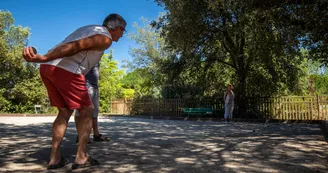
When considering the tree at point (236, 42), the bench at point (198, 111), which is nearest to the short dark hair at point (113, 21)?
the tree at point (236, 42)

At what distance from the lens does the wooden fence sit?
13.9 m

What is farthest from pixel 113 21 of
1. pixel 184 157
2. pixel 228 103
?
pixel 228 103

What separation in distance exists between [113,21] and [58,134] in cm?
139

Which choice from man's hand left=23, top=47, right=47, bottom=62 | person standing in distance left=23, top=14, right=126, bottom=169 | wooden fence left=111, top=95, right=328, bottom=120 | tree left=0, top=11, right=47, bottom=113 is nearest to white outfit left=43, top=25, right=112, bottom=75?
person standing in distance left=23, top=14, right=126, bottom=169

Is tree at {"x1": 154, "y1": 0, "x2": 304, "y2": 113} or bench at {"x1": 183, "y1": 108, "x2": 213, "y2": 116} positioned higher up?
tree at {"x1": 154, "y1": 0, "x2": 304, "y2": 113}

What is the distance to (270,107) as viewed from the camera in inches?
597

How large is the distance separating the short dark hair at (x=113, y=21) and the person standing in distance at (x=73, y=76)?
191 mm

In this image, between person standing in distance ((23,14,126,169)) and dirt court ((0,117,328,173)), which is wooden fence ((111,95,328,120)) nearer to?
dirt court ((0,117,328,173))

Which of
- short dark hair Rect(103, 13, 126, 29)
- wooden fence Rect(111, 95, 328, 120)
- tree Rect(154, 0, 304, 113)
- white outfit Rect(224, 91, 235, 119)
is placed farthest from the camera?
wooden fence Rect(111, 95, 328, 120)

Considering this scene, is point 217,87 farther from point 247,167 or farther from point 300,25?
point 247,167

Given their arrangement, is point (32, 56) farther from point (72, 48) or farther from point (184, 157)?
point (184, 157)

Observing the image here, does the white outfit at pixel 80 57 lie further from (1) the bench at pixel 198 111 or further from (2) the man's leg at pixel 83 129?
(1) the bench at pixel 198 111

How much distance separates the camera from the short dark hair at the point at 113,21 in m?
3.15

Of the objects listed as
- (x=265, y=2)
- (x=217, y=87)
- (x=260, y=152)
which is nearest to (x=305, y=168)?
(x=260, y=152)
